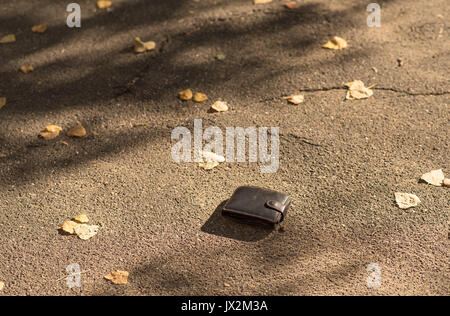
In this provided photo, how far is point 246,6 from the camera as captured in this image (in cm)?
496

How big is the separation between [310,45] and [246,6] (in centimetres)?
85

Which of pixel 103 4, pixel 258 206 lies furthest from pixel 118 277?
pixel 103 4

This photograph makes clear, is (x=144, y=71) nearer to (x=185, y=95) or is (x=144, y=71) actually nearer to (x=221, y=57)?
(x=185, y=95)

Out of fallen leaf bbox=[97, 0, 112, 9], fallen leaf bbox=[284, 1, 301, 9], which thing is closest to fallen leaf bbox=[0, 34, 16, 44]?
fallen leaf bbox=[97, 0, 112, 9]

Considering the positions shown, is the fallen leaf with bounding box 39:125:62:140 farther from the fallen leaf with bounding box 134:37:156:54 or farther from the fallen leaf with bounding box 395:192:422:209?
the fallen leaf with bounding box 395:192:422:209

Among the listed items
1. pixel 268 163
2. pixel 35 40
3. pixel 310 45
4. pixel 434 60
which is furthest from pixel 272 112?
pixel 35 40

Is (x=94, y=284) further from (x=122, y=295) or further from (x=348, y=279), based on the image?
(x=348, y=279)

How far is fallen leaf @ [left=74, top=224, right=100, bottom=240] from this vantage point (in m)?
3.04

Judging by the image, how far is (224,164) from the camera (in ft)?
11.5

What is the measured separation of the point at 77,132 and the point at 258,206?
155 centimetres

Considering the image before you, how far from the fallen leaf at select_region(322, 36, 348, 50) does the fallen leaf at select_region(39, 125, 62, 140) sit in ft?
7.62

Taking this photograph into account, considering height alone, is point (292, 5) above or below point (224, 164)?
above
